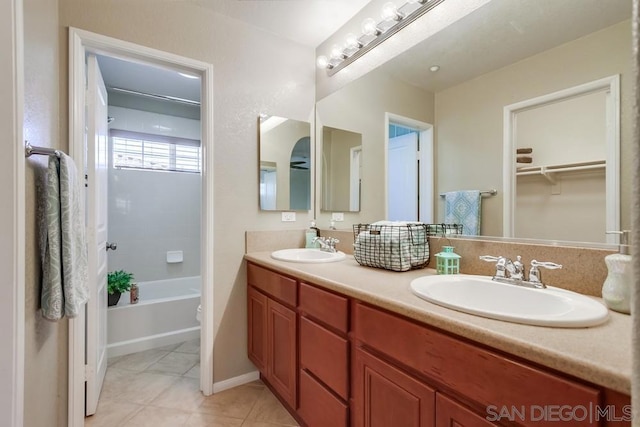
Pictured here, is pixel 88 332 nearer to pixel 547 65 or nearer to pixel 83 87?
pixel 83 87

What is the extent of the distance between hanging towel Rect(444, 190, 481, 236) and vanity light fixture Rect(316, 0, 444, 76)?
969 millimetres

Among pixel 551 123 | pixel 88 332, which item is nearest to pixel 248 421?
pixel 88 332

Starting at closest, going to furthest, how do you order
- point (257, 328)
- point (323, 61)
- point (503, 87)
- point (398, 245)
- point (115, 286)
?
point (503, 87), point (398, 245), point (257, 328), point (323, 61), point (115, 286)

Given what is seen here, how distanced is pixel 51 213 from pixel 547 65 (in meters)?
1.87

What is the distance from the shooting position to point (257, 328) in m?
1.82

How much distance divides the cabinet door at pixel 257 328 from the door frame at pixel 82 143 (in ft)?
0.79

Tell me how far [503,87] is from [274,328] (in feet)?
5.29

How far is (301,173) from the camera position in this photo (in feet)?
7.34

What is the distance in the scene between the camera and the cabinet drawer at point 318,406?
1.14 m

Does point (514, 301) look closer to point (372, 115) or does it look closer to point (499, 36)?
point (499, 36)

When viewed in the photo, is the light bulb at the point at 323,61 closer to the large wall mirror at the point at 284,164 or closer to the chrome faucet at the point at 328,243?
the large wall mirror at the point at 284,164

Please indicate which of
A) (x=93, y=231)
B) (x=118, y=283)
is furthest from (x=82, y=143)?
(x=118, y=283)

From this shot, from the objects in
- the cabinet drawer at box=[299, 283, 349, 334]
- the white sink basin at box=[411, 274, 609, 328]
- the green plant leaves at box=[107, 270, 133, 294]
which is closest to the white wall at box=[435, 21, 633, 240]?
the white sink basin at box=[411, 274, 609, 328]
